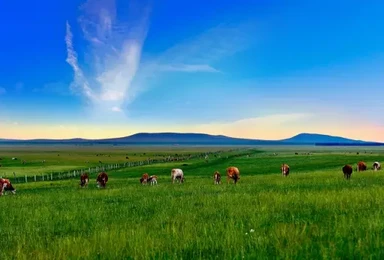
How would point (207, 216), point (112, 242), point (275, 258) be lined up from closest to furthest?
point (275, 258) → point (112, 242) → point (207, 216)

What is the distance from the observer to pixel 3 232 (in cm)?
1167

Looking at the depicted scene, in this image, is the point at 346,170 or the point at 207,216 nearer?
the point at 207,216

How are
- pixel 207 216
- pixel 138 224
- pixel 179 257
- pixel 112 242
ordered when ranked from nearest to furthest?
pixel 179 257, pixel 112 242, pixel 138 224, pixel 207 216

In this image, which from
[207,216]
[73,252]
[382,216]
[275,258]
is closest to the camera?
[275,258]

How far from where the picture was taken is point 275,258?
22.0ft

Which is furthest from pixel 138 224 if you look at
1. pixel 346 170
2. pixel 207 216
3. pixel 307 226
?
pixel 346 170

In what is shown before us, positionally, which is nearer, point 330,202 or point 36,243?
point 36,243

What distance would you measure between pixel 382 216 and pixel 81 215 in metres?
10.5

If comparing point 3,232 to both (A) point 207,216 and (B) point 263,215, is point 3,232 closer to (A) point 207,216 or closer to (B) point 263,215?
(A) point 207,216

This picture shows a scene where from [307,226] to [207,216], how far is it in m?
3.90

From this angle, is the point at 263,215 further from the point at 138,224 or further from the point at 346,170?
the point at 346,170

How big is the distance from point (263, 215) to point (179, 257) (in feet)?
15.9

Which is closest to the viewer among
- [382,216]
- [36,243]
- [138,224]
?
[36,243]

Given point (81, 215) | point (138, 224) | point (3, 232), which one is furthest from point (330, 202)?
point (3, 232)
